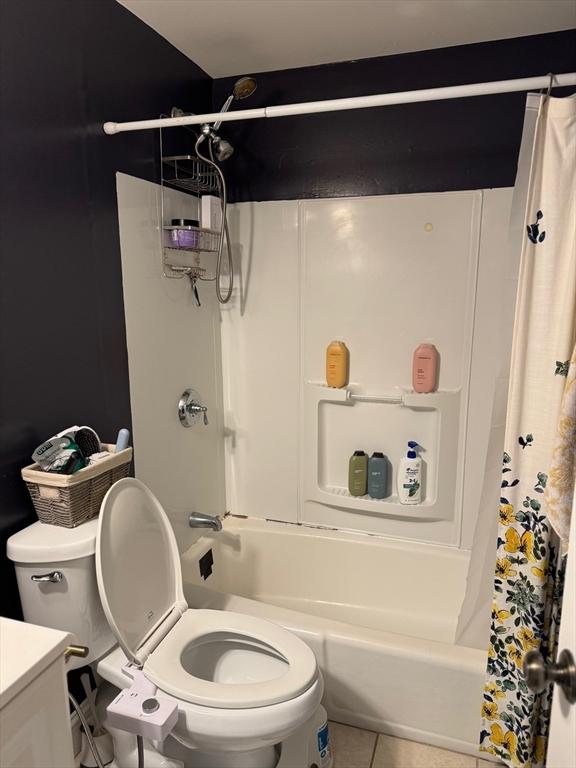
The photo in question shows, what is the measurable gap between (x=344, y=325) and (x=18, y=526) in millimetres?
1504

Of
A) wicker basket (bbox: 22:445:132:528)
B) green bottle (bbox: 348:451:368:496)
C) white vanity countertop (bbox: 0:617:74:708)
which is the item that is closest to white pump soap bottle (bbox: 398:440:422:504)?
green bottle (bbox: 348:451:368:496)

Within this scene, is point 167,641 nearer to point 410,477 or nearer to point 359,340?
point 410,477

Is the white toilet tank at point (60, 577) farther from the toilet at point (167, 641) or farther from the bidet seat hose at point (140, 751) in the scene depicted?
the bidet seat hose at point (140, 751)

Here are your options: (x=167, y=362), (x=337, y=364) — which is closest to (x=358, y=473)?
(x=337, y=364)

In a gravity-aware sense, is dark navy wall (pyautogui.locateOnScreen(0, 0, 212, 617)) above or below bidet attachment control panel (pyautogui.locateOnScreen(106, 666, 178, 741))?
above

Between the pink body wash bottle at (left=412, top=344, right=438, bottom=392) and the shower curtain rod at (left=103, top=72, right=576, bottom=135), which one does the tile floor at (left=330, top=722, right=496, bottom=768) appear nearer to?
the pink body wash bottle at (left=412, top=344, right=438, bottom=392)

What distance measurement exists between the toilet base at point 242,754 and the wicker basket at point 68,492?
65 centimetres

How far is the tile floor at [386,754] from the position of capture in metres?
1.79

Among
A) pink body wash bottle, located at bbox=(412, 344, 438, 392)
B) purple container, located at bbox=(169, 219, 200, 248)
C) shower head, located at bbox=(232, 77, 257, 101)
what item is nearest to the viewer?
shower head, located at bbox=(232, 77, 257, 101)

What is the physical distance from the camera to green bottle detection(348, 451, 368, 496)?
96.3 inches

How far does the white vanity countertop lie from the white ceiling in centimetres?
185

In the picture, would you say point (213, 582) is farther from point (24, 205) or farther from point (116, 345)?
point (24, 205)

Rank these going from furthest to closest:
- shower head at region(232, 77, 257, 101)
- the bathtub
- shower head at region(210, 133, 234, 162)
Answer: shower head at region(210, 133, 234, 162) → shower head at region(232, 77, 257, 101) → the bathtub

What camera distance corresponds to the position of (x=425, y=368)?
227 centimetres
